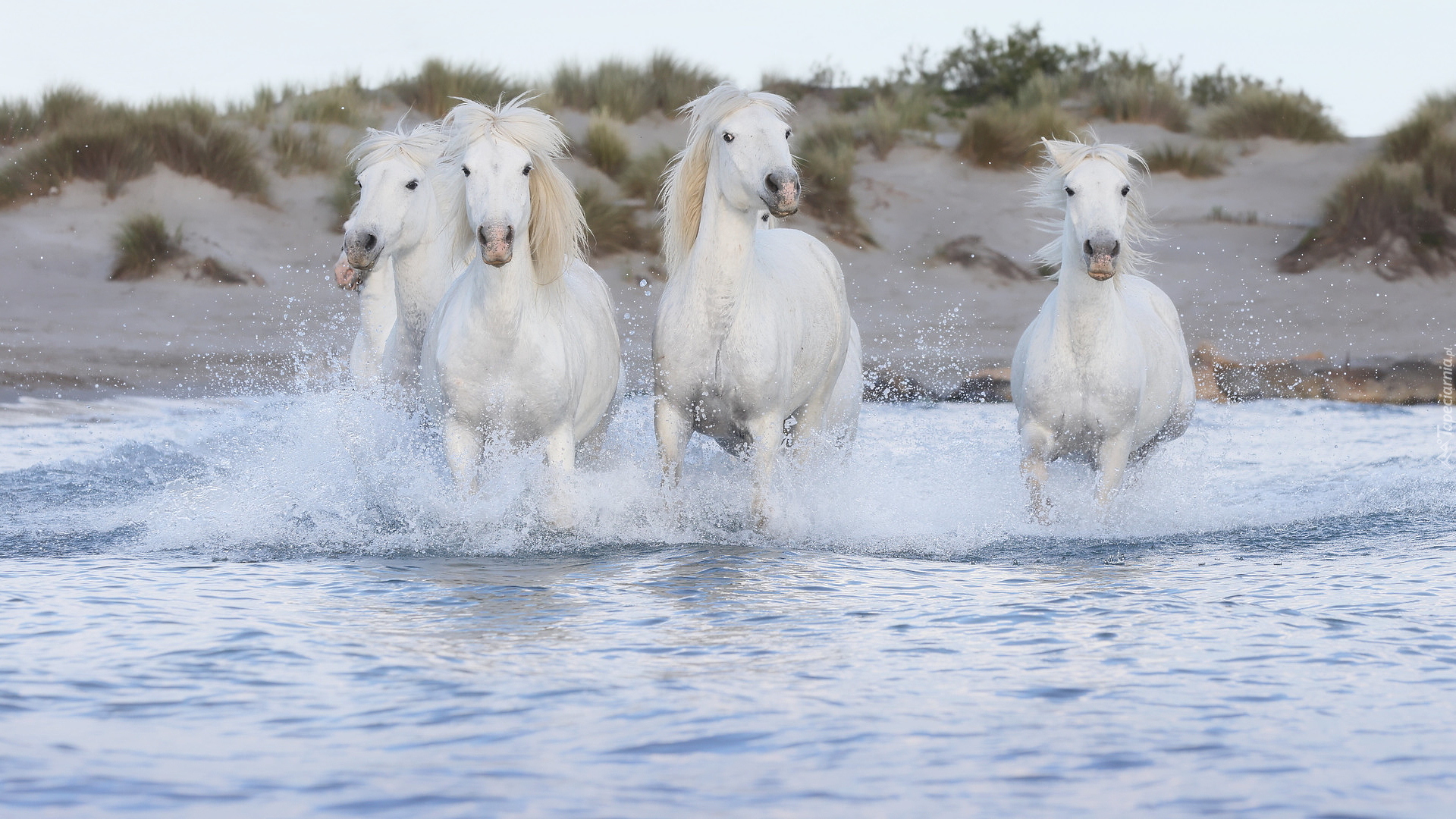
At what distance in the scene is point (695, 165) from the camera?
5.62m

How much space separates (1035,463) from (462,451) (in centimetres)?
235

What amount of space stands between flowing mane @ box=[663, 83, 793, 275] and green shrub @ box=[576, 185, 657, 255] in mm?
8304

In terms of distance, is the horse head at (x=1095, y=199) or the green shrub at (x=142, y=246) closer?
the horse head at (x=1095, y=199)

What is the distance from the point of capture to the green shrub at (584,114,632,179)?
15844 mm

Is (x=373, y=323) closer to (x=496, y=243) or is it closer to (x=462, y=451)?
(x=462, y=451)

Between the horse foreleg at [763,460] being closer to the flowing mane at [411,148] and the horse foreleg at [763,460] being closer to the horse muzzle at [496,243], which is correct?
the horse muzzle at [496,243]

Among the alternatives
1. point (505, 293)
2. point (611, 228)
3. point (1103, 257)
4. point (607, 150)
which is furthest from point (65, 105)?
point (1103, 257)

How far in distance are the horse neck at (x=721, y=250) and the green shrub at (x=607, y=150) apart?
10.4 metres

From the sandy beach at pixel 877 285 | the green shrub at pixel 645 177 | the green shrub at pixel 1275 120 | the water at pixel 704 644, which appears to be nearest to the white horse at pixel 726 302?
the water at pixel 704 644

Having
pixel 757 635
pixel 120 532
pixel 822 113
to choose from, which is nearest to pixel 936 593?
pixel 757 635

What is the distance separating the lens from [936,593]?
14.7 feet

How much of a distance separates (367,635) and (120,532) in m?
2.25

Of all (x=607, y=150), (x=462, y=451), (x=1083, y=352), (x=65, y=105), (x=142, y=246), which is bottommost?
(x=462, y=451)

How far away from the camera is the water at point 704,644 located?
9.02ft
